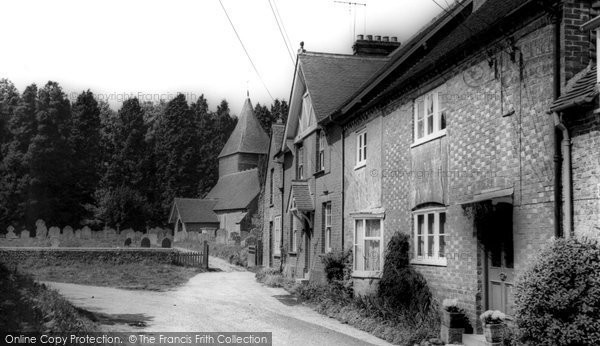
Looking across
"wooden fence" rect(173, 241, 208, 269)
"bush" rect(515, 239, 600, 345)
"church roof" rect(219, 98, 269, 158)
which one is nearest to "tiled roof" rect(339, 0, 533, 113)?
"bush" rect(515, 239, 600, 345)

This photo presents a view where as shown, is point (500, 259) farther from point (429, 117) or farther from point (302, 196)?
point (302, 196)

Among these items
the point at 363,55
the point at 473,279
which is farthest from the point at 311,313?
the point at 363,55

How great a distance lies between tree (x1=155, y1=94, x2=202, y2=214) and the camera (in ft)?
290

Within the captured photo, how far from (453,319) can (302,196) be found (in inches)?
560

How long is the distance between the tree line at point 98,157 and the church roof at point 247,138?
11.7 meters

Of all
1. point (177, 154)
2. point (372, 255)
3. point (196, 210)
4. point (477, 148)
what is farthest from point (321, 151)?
point (177, 154)

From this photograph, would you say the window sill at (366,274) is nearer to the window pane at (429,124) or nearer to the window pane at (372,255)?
the window pane at (372,255)

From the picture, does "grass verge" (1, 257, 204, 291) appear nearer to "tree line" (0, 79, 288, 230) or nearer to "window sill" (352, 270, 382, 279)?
"window sill" (352, 270, 382, 279)

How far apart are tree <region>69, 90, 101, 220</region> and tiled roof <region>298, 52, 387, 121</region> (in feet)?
162

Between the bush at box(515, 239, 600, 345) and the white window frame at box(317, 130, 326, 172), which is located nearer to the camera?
the bush at box(515, 239, 600, 345)

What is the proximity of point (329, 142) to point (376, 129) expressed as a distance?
5160 millimetres

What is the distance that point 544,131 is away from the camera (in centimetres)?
1016

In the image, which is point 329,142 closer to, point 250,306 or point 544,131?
point 250,306

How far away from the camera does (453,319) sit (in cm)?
1216
